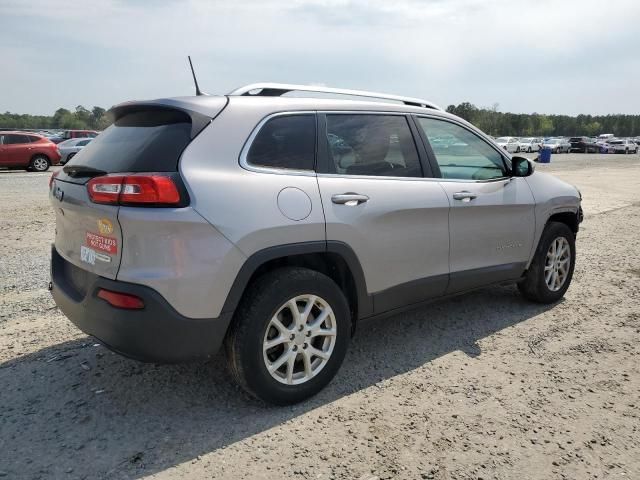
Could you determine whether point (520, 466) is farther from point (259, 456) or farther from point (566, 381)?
point (259, 456)

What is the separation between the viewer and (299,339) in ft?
9.99

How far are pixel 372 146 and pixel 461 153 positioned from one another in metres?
1.05

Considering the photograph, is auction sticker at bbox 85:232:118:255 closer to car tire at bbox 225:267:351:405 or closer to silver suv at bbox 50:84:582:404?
silver suv at bbox 50:84:582:404

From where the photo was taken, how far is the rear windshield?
107 inches

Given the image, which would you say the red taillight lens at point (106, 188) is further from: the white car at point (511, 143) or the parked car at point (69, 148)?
the white car at point (511, 143)

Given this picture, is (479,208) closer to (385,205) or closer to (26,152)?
(385,205)

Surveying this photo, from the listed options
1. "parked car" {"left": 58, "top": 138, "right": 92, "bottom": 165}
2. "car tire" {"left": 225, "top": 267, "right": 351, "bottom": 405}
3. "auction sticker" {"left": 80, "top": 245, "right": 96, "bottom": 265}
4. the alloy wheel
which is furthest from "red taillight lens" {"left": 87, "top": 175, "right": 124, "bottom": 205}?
"parked car" {"left": 58, "top": 138, "right": 92, "bottom": 165}

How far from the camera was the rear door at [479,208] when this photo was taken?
3906mm

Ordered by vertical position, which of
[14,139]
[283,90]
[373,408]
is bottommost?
[373,408]

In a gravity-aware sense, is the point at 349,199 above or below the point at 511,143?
below

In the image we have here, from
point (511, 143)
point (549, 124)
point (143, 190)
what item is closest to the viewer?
point (143, 190)

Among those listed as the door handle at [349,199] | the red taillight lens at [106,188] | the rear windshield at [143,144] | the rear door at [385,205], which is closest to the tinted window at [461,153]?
the rear door at [385,205]

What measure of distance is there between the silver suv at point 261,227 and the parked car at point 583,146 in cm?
5661

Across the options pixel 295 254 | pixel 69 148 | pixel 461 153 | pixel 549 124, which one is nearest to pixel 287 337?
pixel 295 254
